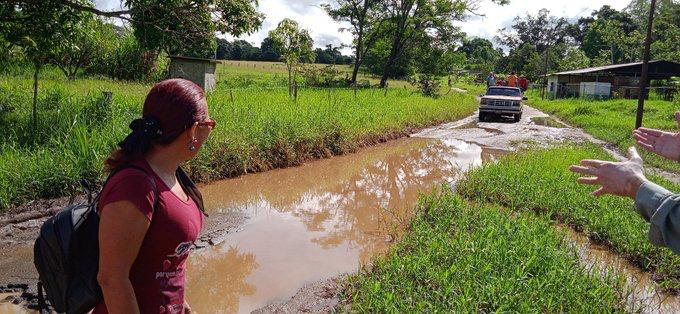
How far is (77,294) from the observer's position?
64.4 inches

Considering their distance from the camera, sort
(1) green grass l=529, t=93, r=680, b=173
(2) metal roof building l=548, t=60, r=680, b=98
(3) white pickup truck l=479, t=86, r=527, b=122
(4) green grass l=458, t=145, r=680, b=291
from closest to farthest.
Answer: (4) green grass l=458, t=145, r=680, b=291 < (1) green grass l=529, t=93, r=680, b=173 < (3) white pickup truck l=479, t=86, r=527, b=122 < (2) metal roof building l=548, t=60, r=680, b=98

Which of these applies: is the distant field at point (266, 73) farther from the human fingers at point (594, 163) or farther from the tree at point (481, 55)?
the human fingers at point (594, 163)

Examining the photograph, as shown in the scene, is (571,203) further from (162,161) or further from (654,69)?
(654,69)

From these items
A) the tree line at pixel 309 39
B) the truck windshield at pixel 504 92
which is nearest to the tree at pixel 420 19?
the tree line at pixel 309 39

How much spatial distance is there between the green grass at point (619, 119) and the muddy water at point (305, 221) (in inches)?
194

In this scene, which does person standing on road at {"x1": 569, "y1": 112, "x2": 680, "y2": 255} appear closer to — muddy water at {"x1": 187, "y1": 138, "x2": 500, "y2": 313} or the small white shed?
muddy water at {"x1": 187, "y1": 138, "x2": 500, "y2": 313}

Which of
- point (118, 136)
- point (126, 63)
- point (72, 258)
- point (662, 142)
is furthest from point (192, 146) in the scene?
point (126, 63)

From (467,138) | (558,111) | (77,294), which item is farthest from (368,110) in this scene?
(558,111)

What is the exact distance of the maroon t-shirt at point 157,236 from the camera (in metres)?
1.57

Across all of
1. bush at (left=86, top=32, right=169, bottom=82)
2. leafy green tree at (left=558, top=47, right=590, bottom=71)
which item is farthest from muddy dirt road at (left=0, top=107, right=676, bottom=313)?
leafy green tree at (left=558, top=47, right=590, bottom=71)

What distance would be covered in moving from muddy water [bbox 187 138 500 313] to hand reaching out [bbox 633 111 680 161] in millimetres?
3236

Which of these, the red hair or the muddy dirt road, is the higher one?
the red hair

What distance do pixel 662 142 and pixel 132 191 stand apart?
2.29 m

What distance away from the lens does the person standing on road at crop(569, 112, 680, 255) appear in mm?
1771
